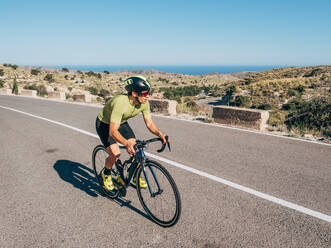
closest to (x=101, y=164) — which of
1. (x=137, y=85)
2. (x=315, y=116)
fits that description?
(x=137, y=85)

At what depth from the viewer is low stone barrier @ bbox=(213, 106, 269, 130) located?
858cm

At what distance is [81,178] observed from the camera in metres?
4.80

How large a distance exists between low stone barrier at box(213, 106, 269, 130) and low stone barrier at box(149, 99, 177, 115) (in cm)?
279

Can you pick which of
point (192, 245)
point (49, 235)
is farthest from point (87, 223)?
point (192, 245)

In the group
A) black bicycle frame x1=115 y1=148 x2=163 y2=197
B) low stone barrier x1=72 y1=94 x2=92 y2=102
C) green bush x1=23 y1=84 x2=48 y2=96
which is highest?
black bicycle frame x1=115 y1=148 x2=163 y2=197

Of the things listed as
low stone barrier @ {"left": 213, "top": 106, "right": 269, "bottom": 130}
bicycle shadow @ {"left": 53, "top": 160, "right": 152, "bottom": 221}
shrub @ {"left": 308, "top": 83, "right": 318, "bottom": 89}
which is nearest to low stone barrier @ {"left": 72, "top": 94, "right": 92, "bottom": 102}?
low stone barrier @ {"left": 213, "top": 106, "right": 269, "bottom": 130}

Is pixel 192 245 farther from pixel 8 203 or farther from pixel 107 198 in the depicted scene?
pixel 8 203

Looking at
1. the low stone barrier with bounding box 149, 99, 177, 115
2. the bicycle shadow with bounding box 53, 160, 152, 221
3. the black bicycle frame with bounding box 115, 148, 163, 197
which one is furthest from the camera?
the low stone barrier with bounding box 149, 99, 177, 115

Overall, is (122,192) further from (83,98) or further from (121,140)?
(83,98)

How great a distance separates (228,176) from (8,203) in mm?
3808

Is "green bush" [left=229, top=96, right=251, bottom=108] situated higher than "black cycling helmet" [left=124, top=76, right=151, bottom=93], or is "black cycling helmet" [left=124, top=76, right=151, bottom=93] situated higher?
"black cycling helmet" [left=124, top=76, right=151, bottom=93]

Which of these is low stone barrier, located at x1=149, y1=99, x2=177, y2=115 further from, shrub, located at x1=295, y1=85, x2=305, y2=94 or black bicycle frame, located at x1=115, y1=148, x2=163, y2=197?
shrub, located at x1=295, y1=85, x2=305, y2=94

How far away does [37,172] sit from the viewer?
512 cm

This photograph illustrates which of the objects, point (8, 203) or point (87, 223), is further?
point (8, 203)
